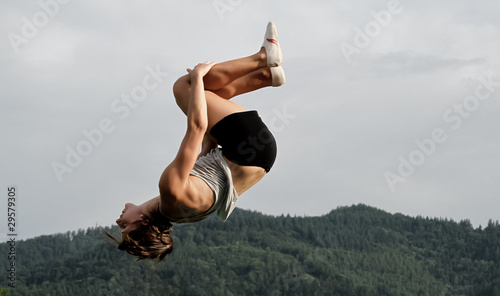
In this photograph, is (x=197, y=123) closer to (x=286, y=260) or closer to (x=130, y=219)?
(x=130, y=219)

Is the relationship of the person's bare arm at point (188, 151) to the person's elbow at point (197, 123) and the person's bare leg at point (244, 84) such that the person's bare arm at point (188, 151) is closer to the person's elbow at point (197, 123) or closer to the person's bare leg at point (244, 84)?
the person's elbow at point (197, 123)

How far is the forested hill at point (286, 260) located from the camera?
9012cm

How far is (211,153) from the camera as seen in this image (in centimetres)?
553

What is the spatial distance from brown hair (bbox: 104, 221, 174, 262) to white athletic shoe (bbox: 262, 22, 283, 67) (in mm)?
1479

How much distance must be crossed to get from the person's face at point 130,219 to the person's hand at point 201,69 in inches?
44.8

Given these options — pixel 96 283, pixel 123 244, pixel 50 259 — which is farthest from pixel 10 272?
pixel 50 259

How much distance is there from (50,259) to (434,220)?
6193 cm

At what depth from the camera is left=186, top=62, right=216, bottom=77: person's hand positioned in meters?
5.23

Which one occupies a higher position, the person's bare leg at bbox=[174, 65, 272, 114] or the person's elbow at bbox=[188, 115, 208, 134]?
the person's bare leg at bbox=[174, 65, 272, 114]

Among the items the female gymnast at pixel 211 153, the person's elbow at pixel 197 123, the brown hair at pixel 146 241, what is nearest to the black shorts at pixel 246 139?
the female gymnast at pixel 211 153

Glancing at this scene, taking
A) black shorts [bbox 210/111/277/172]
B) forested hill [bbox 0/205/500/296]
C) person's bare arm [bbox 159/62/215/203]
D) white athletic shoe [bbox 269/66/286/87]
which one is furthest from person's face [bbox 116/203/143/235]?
forested hill [bbox 0/205/500/296]

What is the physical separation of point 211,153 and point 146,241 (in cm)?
83

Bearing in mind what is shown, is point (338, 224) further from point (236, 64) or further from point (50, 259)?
point (236, 64)

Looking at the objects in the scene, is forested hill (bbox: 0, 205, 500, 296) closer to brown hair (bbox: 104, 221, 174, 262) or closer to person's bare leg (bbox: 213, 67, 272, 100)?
brown hair (bbox: 104, 221, 174, 262)
